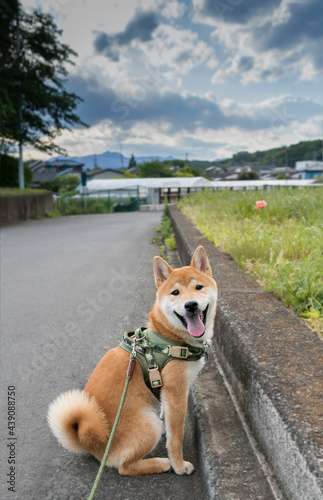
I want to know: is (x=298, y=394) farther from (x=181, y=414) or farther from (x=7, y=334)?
(x=7, y=334)

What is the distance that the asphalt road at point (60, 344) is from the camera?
6.85 feet

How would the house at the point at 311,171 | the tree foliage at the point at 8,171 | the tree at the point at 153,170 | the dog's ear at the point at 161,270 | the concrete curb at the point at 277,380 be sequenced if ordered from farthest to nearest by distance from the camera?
the house at the point at 311,171 < the tree at the point at 153,170 < the tree foliage at the point at 8,171 < the dog's ear at the point at 161,270 < the concrete curb at the point at 277,380

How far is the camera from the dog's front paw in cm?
211

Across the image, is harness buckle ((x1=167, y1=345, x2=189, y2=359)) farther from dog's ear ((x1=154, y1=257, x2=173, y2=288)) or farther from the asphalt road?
Answer: the asphalt road

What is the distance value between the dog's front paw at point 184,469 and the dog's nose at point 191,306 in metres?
0.85

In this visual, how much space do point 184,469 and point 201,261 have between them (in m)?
1.12

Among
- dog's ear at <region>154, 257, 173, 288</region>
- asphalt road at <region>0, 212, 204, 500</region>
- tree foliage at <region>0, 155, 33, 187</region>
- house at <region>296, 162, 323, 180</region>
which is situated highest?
house at <region>296, 162, 323, 180</region>

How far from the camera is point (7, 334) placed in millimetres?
4324

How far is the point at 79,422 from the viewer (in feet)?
6.61

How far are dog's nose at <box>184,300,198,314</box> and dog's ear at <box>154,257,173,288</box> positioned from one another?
270mm

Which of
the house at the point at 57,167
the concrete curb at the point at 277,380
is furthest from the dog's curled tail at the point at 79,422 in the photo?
the house at the point at 57,167

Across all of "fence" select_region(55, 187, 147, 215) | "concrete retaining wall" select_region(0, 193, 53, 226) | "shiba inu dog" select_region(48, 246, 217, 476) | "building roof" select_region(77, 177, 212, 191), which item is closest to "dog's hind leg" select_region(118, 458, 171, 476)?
"shiba inu dog" select_region(48, 246, 217, 476)

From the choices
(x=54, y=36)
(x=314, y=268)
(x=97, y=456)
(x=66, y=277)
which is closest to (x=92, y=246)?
(x=66, y=277)

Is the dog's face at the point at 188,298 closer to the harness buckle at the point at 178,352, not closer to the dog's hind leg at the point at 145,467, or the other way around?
the harness buckle at the point at 178,352
